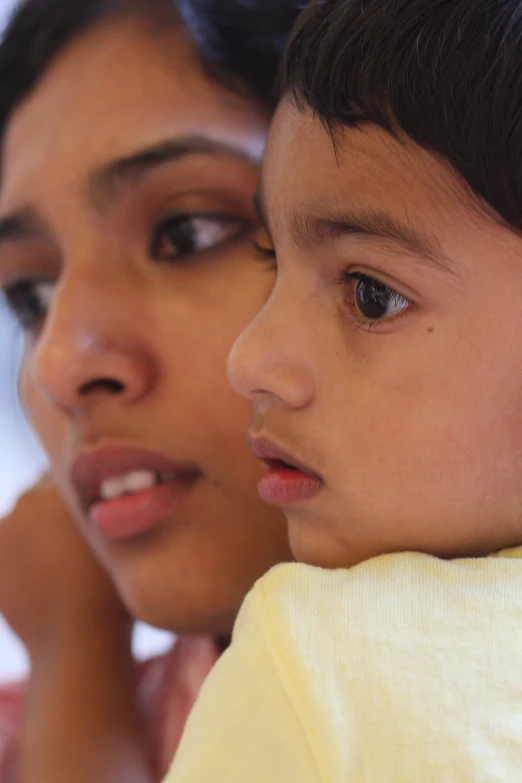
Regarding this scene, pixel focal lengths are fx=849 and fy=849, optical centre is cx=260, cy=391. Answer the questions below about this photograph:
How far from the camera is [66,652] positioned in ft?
4.02

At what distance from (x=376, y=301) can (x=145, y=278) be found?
1.32 ft

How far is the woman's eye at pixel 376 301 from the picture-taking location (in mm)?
647

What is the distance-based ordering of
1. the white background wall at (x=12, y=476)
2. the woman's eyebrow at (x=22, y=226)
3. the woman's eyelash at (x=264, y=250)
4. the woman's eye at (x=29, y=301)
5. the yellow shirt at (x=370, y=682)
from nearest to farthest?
the yellow shirt at (x=370, y=682) → the woman's eyelash at (x=264, y=250) → the woman's eyebrow at (x=22, y=226) → the woman's eye at (x=29, y=301) → the white background wall at (x=12, y=476)

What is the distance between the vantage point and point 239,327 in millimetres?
929

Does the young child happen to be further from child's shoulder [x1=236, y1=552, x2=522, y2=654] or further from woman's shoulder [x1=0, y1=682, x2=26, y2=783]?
woman's shoulder [x1=0, y1=682, x2=26, y2=783]

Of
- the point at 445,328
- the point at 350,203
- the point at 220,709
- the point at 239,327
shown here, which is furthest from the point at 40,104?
the point at 220,709

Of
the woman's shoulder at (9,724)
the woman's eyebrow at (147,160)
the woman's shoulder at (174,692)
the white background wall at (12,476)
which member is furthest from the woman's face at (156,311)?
the white background wall at (12,476)

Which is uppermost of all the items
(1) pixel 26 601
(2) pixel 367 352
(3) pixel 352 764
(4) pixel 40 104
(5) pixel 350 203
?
(4) pixel 40 104

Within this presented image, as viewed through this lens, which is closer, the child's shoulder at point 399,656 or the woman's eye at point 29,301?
the child's shoulder at point 399,656

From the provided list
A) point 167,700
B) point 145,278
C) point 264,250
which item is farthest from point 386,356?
point 167,700

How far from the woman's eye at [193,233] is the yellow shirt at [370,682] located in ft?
1.63

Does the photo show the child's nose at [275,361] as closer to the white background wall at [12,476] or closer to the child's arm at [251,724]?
the child's arm at [251,724]

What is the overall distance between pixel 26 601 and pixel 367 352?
0.87 meters

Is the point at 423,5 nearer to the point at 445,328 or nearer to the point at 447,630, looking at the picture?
the point at 445,328
